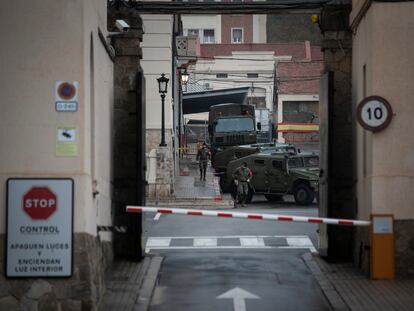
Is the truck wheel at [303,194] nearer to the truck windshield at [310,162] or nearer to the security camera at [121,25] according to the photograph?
the truck windshield at [310,162]

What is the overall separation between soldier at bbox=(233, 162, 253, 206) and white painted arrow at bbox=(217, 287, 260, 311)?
1787cm

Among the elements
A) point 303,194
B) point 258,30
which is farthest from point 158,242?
point 258,30

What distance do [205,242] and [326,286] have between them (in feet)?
18.4

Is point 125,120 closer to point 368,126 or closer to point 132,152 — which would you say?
point 132,152

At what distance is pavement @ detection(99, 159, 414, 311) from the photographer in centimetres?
1234

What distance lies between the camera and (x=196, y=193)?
33.4 metres

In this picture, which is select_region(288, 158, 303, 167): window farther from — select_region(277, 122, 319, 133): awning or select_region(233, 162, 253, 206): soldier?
select_region(277, 122, 319, 133): awning

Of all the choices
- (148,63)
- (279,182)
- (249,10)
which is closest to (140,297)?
(249,10)

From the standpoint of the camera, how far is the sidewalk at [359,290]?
482 inches

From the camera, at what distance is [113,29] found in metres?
16.9

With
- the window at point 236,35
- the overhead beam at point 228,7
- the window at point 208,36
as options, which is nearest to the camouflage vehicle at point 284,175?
the overhead beam at point 228,7

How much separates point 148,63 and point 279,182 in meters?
6.98

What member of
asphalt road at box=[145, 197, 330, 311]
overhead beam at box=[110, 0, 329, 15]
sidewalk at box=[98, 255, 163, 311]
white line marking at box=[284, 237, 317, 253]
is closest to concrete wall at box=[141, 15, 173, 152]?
asphalt road at box=[145, 197, 330, 311]

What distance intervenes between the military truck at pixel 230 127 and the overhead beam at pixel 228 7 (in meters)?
23.8
